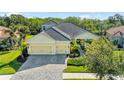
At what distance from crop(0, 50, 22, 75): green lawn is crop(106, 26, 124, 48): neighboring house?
180 cm

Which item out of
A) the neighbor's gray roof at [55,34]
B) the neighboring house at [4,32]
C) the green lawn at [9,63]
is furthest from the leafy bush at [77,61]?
the neighboring house at [4,32]

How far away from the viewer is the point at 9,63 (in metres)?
6.83

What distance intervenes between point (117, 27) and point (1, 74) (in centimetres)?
243

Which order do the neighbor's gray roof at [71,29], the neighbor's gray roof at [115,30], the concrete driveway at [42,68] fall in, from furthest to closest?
the concrete driveway at [42,68], the neighbor's gray roof at [71,29], the neighbor's gray roof at [115,30]

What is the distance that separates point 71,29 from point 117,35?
2.92 ft

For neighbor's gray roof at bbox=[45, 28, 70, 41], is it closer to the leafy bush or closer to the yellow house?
the yellow house

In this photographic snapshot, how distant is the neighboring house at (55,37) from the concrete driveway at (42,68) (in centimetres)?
11

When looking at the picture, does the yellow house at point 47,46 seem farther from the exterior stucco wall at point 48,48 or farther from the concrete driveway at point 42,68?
the concrete driveway at point 42,68

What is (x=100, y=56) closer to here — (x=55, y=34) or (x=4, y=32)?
(x=55, y=34)

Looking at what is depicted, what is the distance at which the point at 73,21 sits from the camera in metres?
6.73

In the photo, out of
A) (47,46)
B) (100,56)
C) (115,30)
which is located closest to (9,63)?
(47,46)

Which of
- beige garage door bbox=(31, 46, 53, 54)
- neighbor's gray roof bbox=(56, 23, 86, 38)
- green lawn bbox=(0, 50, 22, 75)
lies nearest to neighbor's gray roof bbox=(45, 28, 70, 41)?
neighbor's gray roof bbox=(56, 23, 86, 38)

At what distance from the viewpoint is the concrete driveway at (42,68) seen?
6844 mm
